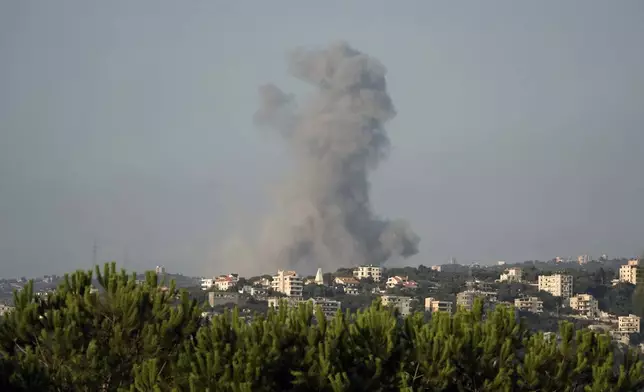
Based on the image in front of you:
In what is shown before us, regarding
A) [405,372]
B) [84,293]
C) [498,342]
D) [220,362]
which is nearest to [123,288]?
[84,293]

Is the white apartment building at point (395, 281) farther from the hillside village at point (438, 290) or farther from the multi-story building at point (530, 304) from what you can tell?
the multi-story building at point (530, 304)

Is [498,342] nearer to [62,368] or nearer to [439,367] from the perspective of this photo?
Result: [439,367]

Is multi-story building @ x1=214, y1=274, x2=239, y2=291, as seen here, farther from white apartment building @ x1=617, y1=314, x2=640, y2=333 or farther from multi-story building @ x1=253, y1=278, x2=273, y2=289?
white apartment building @ x1=617, y1=314, x2=640, y2=333

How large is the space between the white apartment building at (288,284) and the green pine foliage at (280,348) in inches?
2980

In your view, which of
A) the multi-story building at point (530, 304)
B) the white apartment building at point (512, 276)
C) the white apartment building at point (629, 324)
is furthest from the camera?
the white apartment building at point (512, 276)

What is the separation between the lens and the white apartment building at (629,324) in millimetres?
59600

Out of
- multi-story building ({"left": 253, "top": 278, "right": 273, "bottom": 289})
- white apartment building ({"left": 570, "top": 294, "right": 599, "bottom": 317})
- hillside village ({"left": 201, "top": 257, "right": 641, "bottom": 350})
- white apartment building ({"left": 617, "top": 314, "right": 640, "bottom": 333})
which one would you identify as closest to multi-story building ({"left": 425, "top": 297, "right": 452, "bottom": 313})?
hillside village ({"left": 201, "top": 257, "right": 641, "bottom": 350})

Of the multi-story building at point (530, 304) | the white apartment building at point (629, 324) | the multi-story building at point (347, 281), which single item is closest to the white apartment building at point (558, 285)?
the multi-story building at point (530, 304)

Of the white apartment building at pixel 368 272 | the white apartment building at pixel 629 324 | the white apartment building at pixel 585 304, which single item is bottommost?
the white apartment building at pixel 629 324

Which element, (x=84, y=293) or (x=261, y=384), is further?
(x=84, y=293)

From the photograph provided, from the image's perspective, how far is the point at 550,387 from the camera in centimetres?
2050

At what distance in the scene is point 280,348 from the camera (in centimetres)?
1992

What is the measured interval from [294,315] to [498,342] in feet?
12.9

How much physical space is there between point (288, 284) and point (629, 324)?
41.1m
